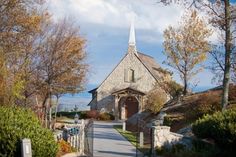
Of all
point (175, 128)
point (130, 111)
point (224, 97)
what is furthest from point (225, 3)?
point (130, 111)

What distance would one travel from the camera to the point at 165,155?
22.1 m

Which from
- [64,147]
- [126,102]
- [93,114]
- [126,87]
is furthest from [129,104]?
[64,147]

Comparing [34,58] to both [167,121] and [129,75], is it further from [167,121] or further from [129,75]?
[129,75]

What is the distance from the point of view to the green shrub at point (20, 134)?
464 inches

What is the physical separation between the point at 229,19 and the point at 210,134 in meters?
6.39

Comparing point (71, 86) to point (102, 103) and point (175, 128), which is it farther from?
point (102, 103)

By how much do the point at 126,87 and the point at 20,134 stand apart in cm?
5464

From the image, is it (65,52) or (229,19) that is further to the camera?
(65,52)

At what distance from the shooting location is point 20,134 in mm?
11781

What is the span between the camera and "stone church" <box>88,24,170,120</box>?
213 ft

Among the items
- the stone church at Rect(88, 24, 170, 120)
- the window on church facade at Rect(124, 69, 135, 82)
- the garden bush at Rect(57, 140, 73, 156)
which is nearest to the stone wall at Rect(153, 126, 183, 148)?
the garden bush at Rect(57, 140, 73, 156)

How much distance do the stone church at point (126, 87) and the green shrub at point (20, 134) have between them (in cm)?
5129

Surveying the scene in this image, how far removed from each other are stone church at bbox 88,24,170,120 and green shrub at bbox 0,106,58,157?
51.3 metres

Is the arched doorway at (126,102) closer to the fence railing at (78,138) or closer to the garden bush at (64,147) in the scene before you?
the fence railing at (78,138)
